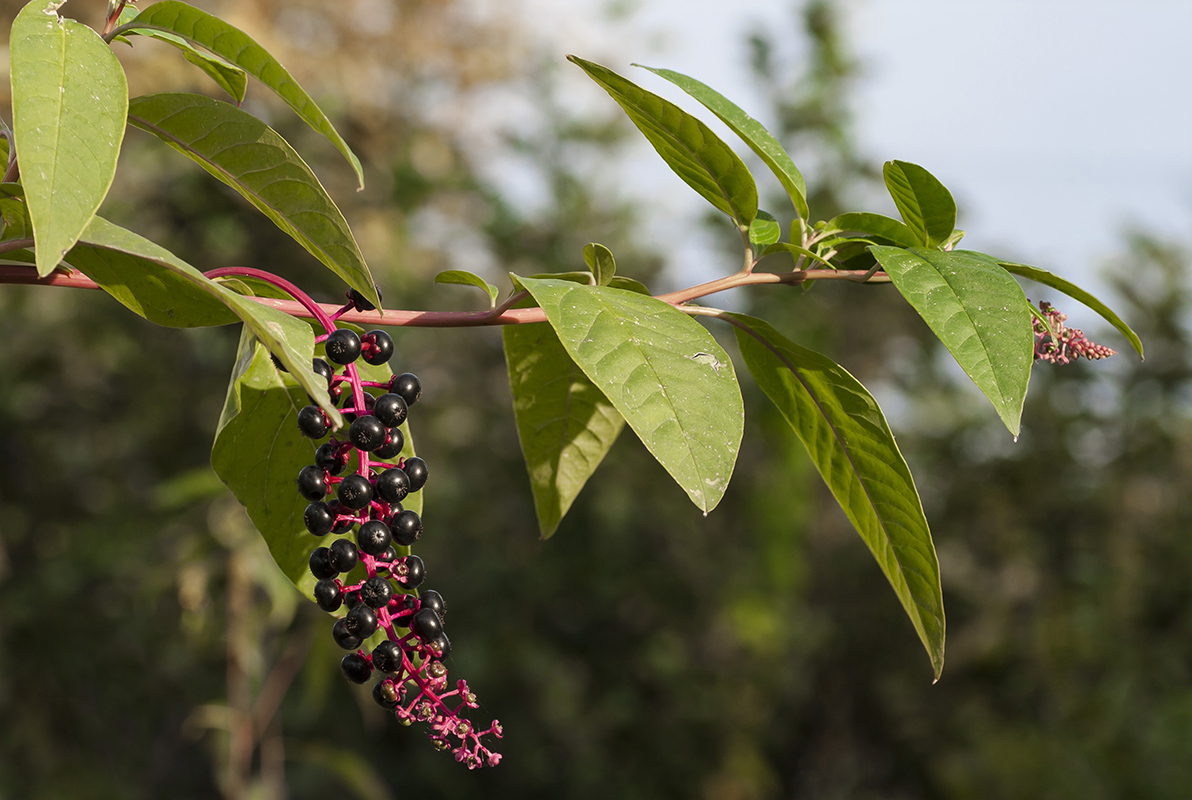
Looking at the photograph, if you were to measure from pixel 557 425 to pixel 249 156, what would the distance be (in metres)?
0.26

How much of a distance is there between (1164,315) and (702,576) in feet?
A: 7.02

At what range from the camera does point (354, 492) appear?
1.46ft

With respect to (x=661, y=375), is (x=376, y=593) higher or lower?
lower

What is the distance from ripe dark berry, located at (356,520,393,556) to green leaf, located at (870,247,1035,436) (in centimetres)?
25

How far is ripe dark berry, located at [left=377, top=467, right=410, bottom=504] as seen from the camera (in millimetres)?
457

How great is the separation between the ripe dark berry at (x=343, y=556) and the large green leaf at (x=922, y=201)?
1.11ft

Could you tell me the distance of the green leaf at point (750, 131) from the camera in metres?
0.54

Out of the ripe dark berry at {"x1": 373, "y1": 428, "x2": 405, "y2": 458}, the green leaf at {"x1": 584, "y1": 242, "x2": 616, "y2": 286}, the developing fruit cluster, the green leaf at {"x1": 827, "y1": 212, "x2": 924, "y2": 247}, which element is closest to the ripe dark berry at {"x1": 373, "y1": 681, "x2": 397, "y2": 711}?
the developing fruit cluster

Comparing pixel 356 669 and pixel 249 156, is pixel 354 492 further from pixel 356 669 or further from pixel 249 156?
pixel 249 156

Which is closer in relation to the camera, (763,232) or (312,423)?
(312,423)

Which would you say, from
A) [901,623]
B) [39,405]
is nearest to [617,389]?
[39,405]

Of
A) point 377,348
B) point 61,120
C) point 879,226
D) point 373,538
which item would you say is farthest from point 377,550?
point 879,226

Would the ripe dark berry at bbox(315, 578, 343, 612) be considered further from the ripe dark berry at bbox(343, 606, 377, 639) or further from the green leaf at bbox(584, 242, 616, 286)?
the green leaf at bbox(584, 242, 616, 286)

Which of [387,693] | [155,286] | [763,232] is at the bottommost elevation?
[387,693]
